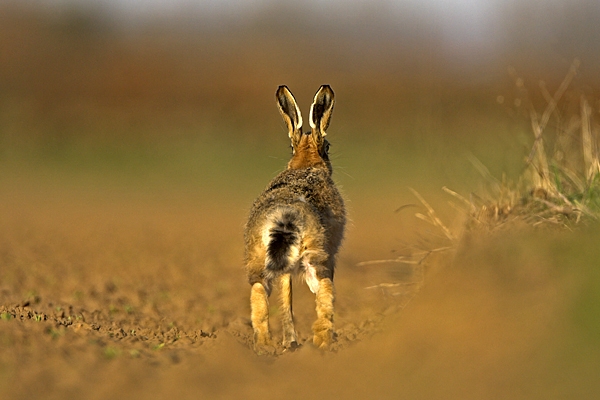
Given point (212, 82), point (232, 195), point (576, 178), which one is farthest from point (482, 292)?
point (212, 82)

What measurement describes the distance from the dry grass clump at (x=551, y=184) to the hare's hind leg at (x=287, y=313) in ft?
5.16

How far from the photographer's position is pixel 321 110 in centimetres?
914

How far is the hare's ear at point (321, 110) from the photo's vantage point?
9.02 m

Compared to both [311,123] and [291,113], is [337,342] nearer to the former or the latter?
[311,123]

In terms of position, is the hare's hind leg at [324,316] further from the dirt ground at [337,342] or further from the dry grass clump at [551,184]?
the dry grass clump at [551,184]

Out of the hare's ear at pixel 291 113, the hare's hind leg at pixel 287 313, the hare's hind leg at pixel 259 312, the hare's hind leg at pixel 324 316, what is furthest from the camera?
the hare's ear at pixel 291 113

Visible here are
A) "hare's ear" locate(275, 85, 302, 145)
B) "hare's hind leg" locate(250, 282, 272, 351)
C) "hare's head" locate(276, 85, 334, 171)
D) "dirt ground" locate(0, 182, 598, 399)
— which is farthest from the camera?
"hare's ear" locate(275, 85, 302, 145)

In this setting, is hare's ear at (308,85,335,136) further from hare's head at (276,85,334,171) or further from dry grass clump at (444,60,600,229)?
dry grass clump at (444,60,600,229)

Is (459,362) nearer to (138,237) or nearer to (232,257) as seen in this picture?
(232,257)

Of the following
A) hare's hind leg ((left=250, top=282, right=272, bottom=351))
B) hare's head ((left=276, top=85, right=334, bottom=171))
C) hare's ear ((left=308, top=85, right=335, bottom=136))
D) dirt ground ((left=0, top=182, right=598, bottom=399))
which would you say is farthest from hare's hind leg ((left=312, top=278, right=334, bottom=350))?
hare's ear ((left=308, top=85, right=335, bottom=136))

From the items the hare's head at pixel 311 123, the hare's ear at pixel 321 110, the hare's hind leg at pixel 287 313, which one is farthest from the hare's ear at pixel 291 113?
the hare's hind leg at pixel 287 313

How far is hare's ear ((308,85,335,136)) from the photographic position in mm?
9023

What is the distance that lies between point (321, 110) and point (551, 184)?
2534 millimetres

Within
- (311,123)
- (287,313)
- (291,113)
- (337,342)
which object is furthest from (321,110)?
(337,342)
